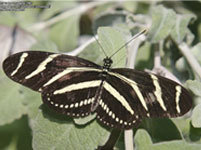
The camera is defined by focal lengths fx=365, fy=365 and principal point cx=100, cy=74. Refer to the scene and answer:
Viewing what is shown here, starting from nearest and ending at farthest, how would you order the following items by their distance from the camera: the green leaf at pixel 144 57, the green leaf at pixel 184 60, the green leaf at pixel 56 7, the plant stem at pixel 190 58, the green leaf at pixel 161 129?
1. the green leaf at pixel 161 129
2. the plant stem at pixel 190 58
3. the green leaf at pixel 184 60
4. the green leaf at pixel 144 57
5. the green leaf at pixel 56 7

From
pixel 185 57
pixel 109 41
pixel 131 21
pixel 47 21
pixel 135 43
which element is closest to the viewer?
pixel 109 41

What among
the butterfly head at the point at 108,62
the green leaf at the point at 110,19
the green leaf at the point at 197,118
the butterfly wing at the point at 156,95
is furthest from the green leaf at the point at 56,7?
the green leaf at the point at 197,118

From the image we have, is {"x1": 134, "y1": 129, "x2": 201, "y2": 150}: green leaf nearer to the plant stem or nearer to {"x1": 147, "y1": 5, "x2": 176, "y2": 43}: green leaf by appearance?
the plant stem

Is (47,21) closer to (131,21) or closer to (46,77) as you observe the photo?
(131,21)

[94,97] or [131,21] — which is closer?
[94,97]

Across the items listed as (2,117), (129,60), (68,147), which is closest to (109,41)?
(129,60)

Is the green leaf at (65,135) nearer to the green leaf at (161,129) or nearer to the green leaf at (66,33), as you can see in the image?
the green leaf at (161,129)
